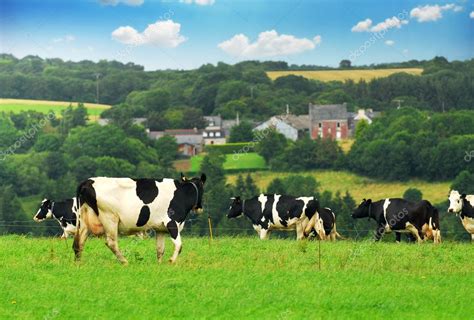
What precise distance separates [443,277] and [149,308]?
6155 mm

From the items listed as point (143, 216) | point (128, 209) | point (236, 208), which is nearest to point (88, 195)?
point (128, 209)

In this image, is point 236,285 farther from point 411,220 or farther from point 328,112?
point 328,112

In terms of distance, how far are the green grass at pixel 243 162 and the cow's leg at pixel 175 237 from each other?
129 meters

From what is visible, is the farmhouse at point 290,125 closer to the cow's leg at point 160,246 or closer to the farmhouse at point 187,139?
the farmhouse at point 187,139

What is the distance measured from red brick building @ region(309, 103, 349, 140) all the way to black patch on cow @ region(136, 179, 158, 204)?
535 ft

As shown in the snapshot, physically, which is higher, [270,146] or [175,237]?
[175,237]

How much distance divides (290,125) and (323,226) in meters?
157

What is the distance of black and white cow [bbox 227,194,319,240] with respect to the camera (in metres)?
33.2

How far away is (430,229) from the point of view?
32188mm

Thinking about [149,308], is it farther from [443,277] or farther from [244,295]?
[443,277]

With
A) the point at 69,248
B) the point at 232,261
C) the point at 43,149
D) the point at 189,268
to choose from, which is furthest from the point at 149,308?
the point at 43,149

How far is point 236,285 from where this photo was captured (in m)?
17.7

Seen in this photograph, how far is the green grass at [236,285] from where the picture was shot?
15844 millimetres

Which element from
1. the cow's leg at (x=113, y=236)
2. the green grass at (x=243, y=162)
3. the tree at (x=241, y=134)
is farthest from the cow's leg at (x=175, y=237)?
the tree at (x=241, y=134)
